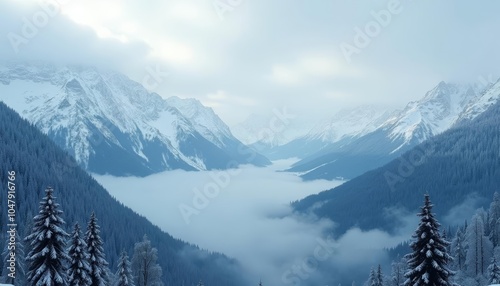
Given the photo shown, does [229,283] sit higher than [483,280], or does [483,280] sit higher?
[229,283]

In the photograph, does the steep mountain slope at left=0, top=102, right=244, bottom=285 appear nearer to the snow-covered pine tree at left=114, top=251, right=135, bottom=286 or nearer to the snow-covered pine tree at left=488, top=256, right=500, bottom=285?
the snow-covered pine tree at left=114, top=251, right=135, bottom=286

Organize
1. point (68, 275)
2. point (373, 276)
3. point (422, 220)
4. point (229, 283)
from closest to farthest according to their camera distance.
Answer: point (422, 220) < point (68, 275) < point (373, 276) < point (229, 283)

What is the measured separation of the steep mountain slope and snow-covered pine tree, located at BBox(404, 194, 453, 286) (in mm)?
116426

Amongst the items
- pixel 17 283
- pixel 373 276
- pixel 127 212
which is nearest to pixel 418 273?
pixel 373 276

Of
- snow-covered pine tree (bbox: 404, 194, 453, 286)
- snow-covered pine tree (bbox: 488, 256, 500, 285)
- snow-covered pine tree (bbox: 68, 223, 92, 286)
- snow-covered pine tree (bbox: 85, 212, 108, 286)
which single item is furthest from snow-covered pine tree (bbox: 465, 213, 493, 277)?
snow-covered pine tree (bbox: 68, 223, 92, 286)

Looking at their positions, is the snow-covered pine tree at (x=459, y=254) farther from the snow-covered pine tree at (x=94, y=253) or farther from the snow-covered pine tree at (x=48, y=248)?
the snow-covered pine tree at (x=48, y=248)

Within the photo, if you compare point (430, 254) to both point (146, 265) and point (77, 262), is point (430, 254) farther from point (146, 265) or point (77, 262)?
point (146, 265)

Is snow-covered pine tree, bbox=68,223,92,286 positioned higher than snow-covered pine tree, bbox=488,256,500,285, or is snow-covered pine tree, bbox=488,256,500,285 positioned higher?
snow-covered pine tree, bbox=488,256,500,285

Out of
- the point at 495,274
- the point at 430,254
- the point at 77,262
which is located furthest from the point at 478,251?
the point at 77,262

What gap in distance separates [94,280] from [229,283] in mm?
147491

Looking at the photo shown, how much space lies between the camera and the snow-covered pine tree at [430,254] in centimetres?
2920

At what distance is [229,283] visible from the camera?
178250mm

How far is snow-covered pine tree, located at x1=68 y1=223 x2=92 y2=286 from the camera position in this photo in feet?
117

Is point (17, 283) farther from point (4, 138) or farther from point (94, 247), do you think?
point (4, 138)
